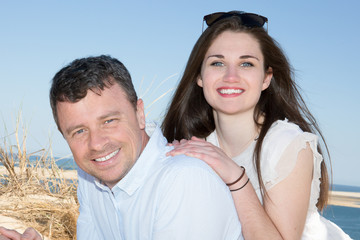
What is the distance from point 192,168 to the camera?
1.81 meters

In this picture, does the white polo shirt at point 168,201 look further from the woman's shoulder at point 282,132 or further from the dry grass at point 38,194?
the dry grass at point 38,194

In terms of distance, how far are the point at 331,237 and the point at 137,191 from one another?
1.72 metres

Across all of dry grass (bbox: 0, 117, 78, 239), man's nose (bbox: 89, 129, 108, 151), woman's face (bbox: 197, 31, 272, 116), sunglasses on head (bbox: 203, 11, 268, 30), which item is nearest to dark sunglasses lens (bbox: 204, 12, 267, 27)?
sunglasses on head (bbox: 203, 11, 268, 30)

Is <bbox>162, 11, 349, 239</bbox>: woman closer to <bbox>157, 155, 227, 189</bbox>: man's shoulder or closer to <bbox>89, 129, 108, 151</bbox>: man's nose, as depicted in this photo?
<bbox>157, 155, 227, 189</bbox>: man's shoulder

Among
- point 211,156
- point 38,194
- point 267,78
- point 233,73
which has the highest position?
point 233,73

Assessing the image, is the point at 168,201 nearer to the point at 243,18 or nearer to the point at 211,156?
the point at 211,156

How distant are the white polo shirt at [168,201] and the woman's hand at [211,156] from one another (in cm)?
10

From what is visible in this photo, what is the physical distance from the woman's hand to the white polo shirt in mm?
100

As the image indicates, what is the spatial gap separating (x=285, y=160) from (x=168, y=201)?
1.07 m

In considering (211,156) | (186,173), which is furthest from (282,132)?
(186,173)

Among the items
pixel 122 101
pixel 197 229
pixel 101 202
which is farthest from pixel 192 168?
pixel 101 202

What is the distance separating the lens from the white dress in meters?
2.59

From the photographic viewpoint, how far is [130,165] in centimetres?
210

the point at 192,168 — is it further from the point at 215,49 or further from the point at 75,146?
A: the point at 215,49
